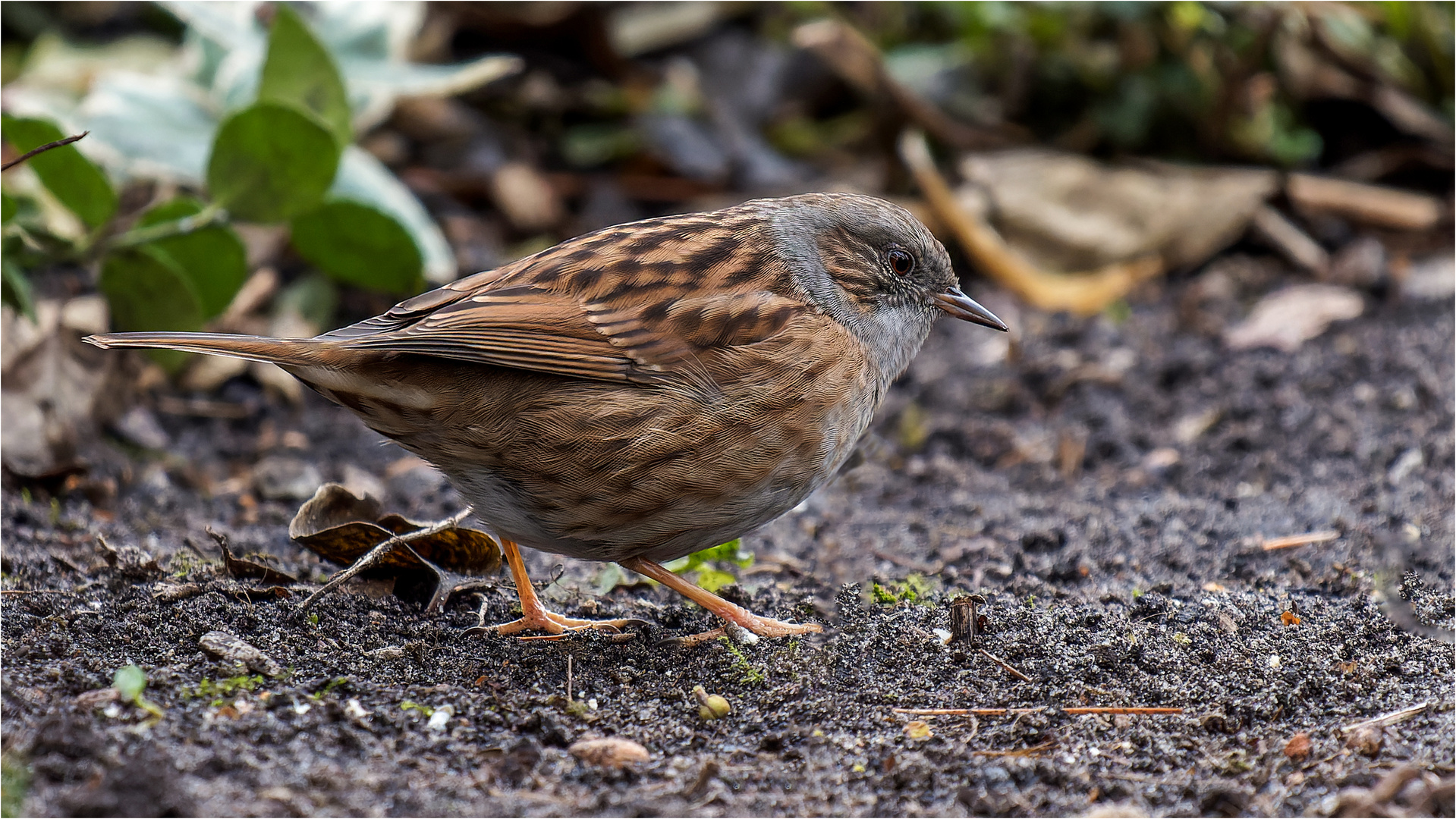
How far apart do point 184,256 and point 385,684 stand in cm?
228

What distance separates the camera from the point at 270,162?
169 inches

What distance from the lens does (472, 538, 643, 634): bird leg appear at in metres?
3.59

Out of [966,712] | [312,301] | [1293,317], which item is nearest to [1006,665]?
[966,712]

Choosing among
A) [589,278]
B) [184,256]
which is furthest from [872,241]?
[184,256]

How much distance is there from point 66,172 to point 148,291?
53 centimetres

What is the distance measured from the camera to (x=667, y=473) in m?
3.39

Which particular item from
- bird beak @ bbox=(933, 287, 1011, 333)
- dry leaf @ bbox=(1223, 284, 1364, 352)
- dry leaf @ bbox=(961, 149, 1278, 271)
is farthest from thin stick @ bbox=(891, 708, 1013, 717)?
dry leaf @ bbox=(961, 149, 1278, 271)

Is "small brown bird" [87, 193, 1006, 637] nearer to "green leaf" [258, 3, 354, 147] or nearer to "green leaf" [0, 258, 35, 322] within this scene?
"green leaf" [0, 258, 35, 322]

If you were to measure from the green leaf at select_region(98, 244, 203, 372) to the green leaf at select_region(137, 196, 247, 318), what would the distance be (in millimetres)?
62

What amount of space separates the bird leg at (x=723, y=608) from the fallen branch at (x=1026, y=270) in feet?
11.7

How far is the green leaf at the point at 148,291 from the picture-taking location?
4.43 meters

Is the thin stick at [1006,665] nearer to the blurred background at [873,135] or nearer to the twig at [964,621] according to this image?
the twig at [964,621]

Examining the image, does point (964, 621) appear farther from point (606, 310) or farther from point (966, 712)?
point (606, 310)

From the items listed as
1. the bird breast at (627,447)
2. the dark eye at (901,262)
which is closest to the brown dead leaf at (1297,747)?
the bird breast at (627,447)
